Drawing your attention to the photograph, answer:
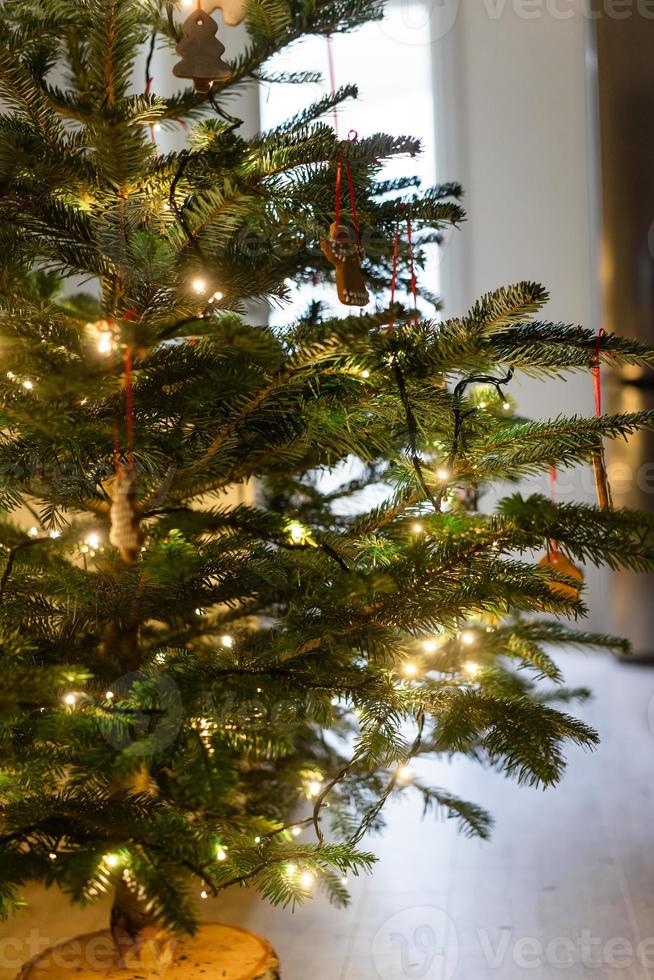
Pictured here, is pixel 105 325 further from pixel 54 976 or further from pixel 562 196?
pixel 562 196

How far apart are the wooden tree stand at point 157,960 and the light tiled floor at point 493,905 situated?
0.25 meters

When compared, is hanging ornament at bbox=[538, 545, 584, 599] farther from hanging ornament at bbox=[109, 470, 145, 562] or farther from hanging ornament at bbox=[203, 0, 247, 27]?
hanging ornament at bbox=[203, 0, 247, 27]

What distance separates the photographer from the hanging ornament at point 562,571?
87cm

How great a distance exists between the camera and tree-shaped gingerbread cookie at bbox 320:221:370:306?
0.93 m

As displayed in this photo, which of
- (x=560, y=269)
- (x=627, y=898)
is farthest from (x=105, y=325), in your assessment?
(x=560, y=269)

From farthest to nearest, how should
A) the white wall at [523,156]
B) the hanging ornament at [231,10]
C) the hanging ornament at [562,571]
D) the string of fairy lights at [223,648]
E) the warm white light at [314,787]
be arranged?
the white wall at [523,156], the warm white light at [314,787], the hanging ornament at [231,10], the hanging ornament at [562,571], the string of fairy lights at [223,648]

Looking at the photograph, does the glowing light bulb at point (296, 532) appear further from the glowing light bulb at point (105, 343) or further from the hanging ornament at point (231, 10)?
the hanging ornament at point (231, 10)

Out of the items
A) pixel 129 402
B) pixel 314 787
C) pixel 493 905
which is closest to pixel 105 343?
pixel 129 402

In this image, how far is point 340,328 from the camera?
2.49 ft

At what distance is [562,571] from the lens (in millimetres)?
938

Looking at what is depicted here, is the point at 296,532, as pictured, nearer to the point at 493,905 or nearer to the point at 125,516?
the point at 125,516

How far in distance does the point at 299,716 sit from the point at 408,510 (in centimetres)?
24

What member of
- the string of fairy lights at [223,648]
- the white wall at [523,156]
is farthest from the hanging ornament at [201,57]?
the white wall at [523,156]

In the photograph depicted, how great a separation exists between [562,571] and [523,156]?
2.43 metres
